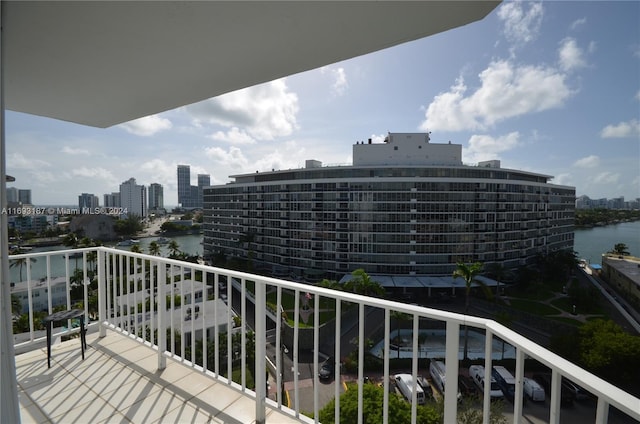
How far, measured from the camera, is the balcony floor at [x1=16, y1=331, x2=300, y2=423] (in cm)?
175

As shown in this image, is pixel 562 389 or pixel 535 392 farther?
pixel 535 392

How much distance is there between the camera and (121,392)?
6.44 feet

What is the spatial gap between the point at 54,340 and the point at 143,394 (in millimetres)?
1370

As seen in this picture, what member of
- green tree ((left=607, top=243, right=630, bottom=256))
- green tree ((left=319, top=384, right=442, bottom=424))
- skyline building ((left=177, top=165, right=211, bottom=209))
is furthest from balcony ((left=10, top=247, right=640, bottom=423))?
skyline building ((left=177, top=165, right=211, bottom=209))

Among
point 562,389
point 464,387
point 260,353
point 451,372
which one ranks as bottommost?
point 464,387

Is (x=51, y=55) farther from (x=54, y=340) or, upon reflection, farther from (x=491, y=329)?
(x=491, y=329)

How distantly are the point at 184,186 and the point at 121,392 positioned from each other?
253 ft

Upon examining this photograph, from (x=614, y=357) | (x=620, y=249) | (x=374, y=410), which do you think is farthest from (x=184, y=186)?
(x=620, y=249)

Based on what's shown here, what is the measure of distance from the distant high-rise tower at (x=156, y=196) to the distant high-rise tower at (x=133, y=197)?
12829 millimetres

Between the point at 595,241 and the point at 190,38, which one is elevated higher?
the point at 190,38

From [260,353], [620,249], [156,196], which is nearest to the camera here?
[260,353]

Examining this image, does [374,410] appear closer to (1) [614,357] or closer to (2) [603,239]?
(1) [614,357]

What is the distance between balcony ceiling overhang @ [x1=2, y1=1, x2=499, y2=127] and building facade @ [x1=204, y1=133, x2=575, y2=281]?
1045 inches

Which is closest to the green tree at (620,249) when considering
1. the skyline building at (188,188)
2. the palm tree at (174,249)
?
the palm tree at (174,249)
